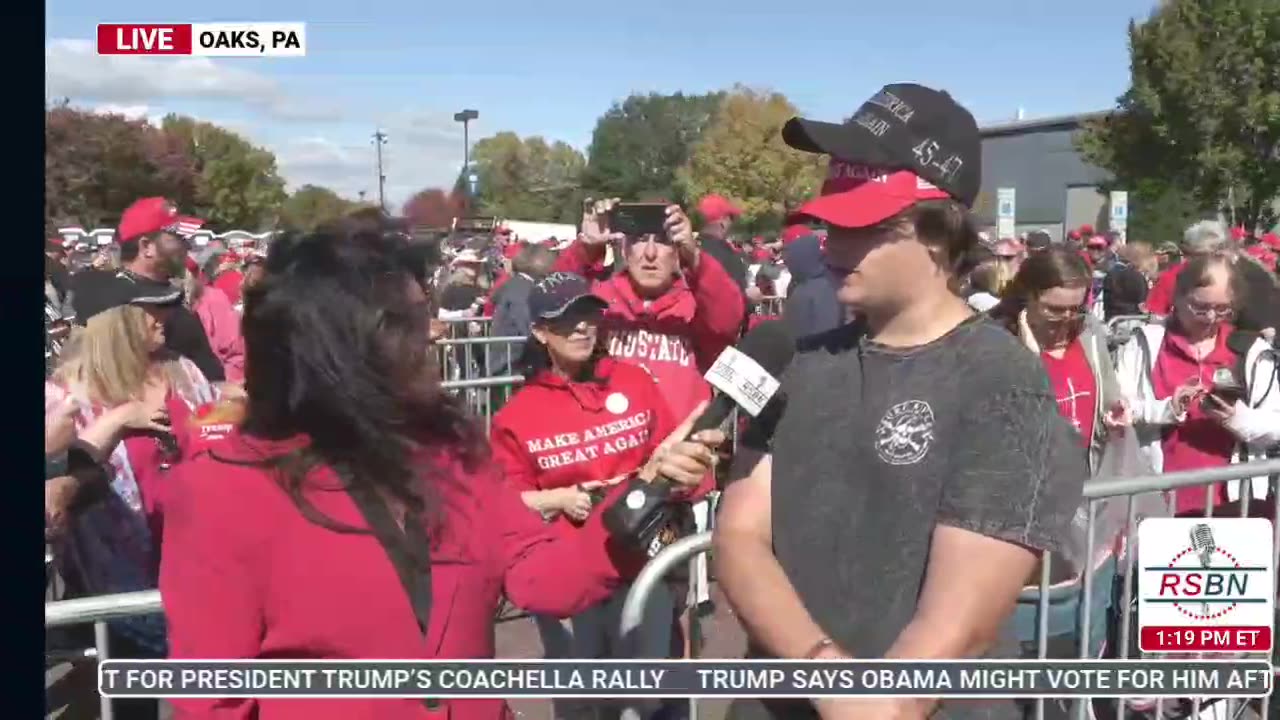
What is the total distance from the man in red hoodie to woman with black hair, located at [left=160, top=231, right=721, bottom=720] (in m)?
1.57

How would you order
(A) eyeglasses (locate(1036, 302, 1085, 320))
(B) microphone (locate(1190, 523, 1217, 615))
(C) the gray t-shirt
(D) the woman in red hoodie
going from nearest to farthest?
(C) the gray t-shirt → (B) microphone (locate(1190, 523, 1217, 615)) → (D) the woman in red hoodie → (A) eyeglasses (locate(1036, 302, 1085, 320))

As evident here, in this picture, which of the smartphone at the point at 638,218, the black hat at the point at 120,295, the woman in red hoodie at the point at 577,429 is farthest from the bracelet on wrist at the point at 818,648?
the black hat at the point at 120,295

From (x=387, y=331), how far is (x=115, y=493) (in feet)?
4.50

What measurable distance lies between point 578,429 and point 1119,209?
5.26ft

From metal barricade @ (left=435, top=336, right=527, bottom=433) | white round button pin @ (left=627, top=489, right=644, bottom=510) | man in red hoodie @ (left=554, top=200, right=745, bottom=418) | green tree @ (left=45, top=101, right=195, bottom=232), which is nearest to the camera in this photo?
white round button pin @ (left=627, top=489, right=644, bottom=510)

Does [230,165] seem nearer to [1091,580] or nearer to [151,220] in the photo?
[151,220]

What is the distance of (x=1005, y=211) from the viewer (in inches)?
82.4

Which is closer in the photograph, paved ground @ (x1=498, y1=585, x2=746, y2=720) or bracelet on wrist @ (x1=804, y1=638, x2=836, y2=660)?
bracelet on wrist @ (x1=804, y1=638, x2=836, y2=660)

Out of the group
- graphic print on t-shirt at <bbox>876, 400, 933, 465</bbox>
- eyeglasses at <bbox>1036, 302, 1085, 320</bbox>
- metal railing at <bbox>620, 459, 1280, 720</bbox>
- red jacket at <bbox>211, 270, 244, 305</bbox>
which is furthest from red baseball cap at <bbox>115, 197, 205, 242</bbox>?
eyeglasses at <bbox>1036, 302, 1085, 320</bbox>

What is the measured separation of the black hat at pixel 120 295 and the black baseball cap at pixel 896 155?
5.96 ft

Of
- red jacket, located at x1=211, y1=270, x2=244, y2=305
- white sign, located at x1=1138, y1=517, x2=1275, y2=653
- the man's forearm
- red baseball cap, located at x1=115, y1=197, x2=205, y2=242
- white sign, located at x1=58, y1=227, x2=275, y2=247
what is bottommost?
white sign, located at x1=1138, y1=517, x2=1275, y2=653

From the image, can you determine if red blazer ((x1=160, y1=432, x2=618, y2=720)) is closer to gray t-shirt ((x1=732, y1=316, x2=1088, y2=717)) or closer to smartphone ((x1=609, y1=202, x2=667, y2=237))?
gray t-shirt ((x1=732, y1=316, x2=1088, y2=717))

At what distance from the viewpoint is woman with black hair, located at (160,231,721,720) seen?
1177 millimetres
